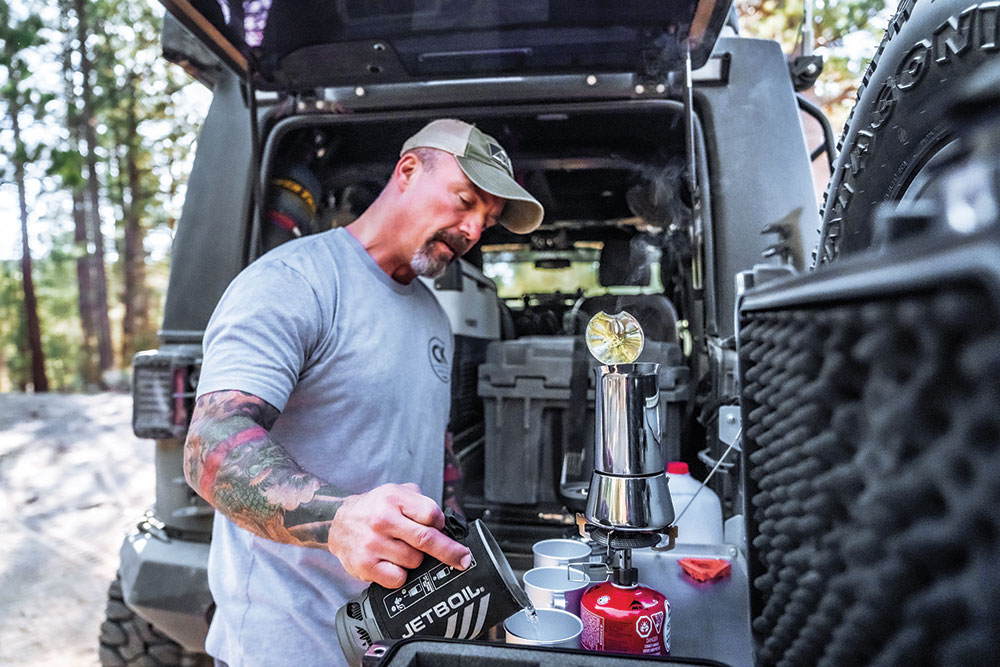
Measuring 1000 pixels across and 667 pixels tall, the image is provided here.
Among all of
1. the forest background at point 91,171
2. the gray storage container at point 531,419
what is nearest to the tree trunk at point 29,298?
the forest background at point 91,171

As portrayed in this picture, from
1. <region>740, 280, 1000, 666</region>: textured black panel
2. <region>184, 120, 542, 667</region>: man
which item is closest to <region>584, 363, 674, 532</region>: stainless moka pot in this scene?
<region>184, 120, 542, 667</region>: man

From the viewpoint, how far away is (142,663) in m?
2.23

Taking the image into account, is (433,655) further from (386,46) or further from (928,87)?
(386,46)

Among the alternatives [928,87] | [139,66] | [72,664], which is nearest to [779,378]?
[928,87]

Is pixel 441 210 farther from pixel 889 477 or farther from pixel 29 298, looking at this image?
pixel 29 298

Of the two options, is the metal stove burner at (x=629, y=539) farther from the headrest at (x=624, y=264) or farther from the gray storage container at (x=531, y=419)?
the headrest at (x=624, y=264)

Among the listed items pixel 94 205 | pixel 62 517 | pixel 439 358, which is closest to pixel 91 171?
pixel 94 205

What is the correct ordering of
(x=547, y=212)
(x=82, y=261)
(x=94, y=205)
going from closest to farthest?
1. (x=547, y=212)
2. (x=94, y=205)
3. (x=82, y=261)

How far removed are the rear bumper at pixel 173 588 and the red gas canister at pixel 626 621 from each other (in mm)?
1337

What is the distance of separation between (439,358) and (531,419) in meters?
0.68

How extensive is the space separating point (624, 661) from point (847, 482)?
0.96 feet

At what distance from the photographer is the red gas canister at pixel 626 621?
0.92 m

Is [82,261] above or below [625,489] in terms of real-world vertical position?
above

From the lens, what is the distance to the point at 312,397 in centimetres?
158
